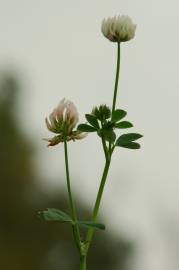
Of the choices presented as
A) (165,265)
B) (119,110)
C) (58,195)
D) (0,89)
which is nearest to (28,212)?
(58,195)

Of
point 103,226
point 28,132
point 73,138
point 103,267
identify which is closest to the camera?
point 103,226

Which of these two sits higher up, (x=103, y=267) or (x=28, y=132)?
(x=28, y=132)

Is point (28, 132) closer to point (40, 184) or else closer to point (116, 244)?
point (40, 184)

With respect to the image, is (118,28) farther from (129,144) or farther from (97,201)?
(97,201)

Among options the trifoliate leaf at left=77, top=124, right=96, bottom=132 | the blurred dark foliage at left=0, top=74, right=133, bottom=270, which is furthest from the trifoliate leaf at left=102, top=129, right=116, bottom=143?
the blurred dark foliage at left=0, top=74, right=133, bottom=270

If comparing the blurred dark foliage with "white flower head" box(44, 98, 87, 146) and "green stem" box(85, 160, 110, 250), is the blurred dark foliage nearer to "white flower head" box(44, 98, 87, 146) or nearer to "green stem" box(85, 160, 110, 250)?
"white flower head" box(44, 98, 87, 146)

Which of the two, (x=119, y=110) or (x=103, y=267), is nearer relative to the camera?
(x=119, y=110)

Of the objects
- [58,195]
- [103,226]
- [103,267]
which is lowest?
[103,267]

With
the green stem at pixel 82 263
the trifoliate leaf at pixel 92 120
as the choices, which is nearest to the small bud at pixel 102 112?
the trifoliate leaf at pixel 92 120
